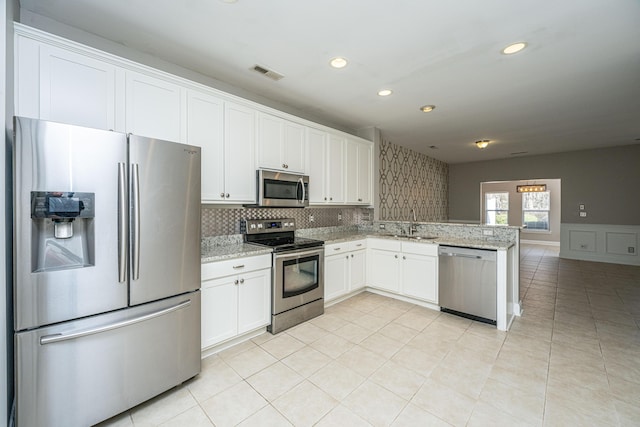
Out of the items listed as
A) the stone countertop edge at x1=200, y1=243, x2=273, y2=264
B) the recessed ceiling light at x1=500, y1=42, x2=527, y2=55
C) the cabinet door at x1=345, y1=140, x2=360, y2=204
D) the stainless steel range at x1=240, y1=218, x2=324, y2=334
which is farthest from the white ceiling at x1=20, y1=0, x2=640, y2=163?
the stone countertop edge at x1=200, y1=243, x2=273, y2=264

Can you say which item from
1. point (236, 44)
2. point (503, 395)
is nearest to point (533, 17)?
point (236, 44)

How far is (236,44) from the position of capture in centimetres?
228

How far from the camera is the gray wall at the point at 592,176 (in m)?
6.07

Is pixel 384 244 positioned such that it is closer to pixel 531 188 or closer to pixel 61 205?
pixel 61 205

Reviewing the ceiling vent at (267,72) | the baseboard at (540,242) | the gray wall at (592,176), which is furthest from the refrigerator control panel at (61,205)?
the baseboard at (540,242)

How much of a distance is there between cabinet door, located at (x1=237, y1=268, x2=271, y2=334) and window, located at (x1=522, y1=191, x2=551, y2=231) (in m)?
10.4

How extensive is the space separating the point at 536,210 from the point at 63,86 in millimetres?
12087

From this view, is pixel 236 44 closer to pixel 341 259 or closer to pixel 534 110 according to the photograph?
pixel 341 259

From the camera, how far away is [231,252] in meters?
2.52

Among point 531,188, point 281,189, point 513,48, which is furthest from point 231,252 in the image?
point 531,188

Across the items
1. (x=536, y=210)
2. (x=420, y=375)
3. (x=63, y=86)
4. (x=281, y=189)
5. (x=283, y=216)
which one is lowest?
(x=420, y=375)

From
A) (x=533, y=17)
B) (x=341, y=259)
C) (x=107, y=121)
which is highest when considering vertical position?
(x=533, y=17)

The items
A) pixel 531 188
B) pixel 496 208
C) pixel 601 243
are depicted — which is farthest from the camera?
pixel 496 208

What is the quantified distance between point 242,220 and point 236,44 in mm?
1736
